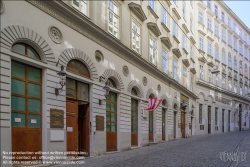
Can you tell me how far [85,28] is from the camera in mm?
12750

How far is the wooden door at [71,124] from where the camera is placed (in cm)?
1184

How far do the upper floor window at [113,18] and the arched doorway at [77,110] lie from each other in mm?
3264

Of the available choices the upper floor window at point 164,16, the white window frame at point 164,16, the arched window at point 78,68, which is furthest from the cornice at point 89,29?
the upper floor window at point 164,16

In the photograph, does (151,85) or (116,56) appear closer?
(116,56)

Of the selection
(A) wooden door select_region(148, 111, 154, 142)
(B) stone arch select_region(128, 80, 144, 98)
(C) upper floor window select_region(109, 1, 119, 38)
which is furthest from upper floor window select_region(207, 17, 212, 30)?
(C) upper floor window select_region(109, 1, 119, 38)

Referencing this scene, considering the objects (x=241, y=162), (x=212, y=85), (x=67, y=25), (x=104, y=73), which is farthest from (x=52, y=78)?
(x=212, y=85)

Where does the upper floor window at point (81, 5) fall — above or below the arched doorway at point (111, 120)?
above

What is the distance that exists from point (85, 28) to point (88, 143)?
4812 mm

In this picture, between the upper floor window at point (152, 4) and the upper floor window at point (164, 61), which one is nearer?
the upper floor window at point (152, 4)

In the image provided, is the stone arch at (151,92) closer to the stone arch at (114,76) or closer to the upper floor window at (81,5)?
the stone arch at (114,76)

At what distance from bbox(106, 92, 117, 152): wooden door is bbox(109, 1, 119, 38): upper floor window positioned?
10.3 ft

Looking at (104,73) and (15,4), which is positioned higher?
(15,4)

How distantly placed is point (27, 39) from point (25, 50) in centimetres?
44

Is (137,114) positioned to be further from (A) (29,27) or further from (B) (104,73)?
(A) (29,27)
